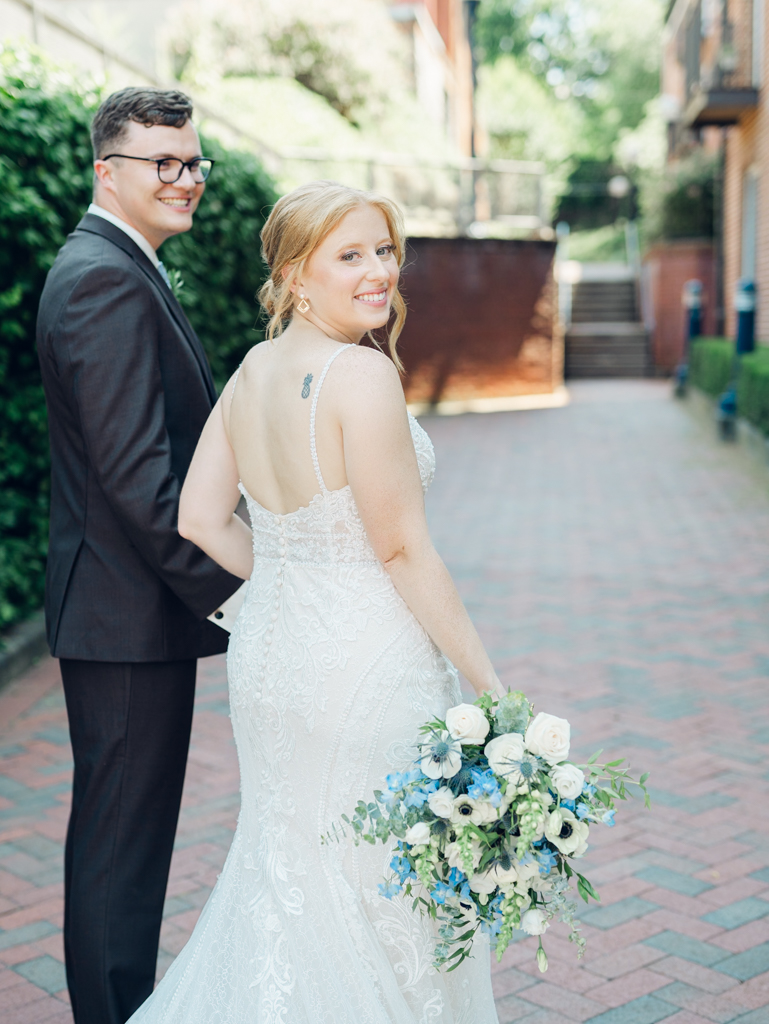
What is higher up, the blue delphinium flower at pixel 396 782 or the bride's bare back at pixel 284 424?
the bride's bare back at pixel 284 424

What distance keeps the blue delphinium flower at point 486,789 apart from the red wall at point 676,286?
2278cm

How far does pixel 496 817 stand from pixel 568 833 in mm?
126

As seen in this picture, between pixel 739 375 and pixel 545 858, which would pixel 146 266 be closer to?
pixel 545 858

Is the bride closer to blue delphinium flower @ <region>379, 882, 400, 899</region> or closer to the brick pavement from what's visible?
blue delphinium flower @ <region>379, 882, 400, 899</region>

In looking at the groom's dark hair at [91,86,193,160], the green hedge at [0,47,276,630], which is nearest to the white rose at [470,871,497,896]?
the groom's dark hair at [91,86,193,160]

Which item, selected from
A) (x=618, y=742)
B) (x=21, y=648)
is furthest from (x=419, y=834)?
(x=21, y=648)

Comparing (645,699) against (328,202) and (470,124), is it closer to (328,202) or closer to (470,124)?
(328,202)

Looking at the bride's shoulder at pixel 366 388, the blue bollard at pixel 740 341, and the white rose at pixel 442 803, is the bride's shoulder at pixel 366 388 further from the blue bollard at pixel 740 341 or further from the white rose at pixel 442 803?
the blue bollard at pixel 740 341

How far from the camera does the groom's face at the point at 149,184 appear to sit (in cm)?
246

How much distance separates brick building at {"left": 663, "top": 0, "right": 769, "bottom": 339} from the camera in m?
15.5

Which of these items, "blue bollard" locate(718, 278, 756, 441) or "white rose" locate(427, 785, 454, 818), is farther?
"blue bollard" locate(718, 278, 756, 441)

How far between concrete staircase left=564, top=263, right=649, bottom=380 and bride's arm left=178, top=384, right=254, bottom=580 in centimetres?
2201

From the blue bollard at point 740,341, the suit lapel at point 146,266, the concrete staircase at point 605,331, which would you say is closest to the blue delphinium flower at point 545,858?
the suit lapel at point 146,266

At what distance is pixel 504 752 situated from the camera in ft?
6.06
